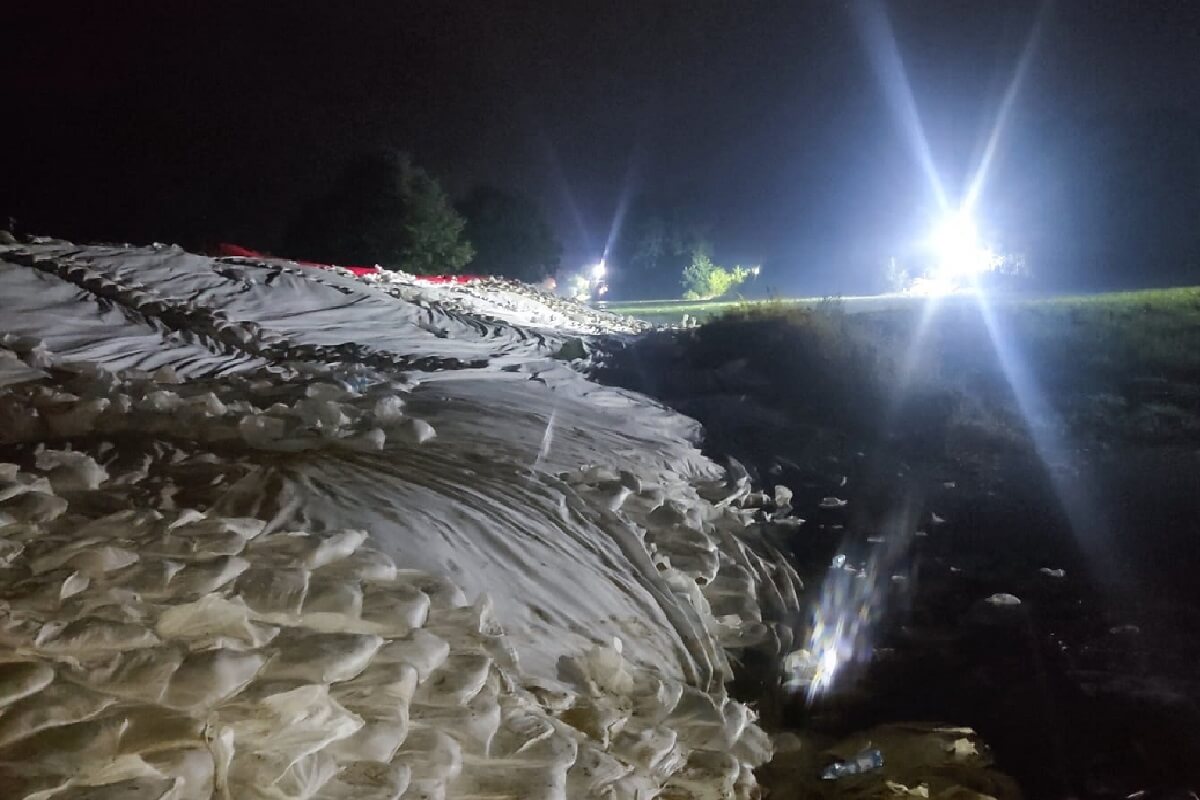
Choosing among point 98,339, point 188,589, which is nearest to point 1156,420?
point 188,589

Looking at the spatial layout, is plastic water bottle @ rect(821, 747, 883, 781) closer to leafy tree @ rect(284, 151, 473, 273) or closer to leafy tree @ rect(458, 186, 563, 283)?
leafy tree @ rect(284, 151, 473, 273)

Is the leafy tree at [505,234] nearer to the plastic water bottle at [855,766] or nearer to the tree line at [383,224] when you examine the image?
the tree line at [383,224]

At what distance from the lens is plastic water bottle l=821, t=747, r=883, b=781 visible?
1.77 metres

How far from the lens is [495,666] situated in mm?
1449

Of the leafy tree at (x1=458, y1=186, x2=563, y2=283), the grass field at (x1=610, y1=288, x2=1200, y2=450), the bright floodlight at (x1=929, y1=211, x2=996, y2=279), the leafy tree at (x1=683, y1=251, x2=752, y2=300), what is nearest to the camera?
the grass field at (x1=610, y1=288, x2=1200, y2=450)

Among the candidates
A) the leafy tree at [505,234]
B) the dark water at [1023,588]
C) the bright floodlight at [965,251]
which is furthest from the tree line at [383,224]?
the dark water at [1023,588]

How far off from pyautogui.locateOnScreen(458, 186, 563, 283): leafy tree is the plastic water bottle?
22.0 meters

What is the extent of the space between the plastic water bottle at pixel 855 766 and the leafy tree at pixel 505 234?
21984 millimetres

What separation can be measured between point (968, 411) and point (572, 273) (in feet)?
103

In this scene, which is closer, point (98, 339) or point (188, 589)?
point (188, 589)

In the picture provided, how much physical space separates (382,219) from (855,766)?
54.6 ft

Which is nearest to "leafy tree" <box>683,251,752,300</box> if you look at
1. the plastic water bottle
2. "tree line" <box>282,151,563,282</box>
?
"tree line" <box>282,151,563,282</box>

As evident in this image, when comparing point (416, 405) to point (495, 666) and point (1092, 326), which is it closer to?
point (495, 666)

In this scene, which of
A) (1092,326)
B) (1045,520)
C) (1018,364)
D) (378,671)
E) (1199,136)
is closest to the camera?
(378,671)
